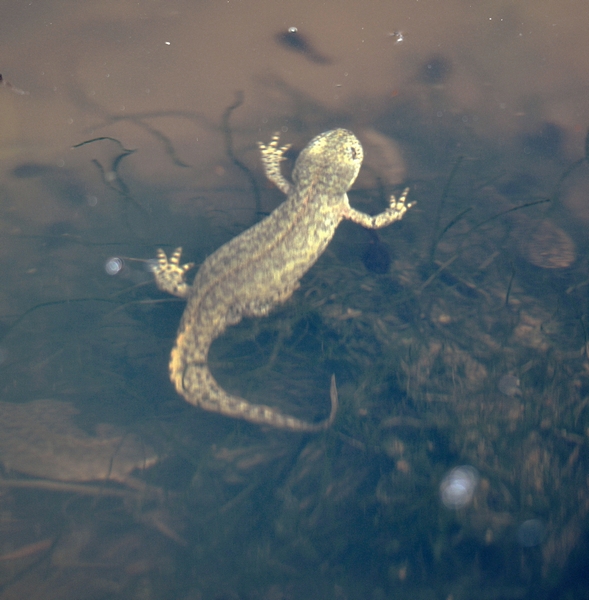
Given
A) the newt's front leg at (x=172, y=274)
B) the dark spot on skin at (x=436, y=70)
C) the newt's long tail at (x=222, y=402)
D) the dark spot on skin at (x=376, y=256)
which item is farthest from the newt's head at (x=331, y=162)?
the newt's long tail at (x=222, y=402)

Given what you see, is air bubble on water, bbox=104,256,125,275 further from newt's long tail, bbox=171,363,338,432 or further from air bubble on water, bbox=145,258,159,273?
newt's long tail, bbox=171,363,338,432

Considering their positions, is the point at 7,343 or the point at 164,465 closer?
the point at 164,465

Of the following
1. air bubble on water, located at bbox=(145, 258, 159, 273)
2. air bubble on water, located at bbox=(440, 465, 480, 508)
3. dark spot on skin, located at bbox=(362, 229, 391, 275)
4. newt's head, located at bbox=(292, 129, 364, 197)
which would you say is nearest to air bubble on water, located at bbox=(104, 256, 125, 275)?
air bubble on water, located at bbox=(145, 258, 159, 273)

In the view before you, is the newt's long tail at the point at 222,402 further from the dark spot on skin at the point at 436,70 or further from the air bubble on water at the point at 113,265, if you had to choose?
the dark spot on skin at the point at 436,70

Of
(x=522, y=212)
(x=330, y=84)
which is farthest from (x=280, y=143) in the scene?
(x=522, y=212)

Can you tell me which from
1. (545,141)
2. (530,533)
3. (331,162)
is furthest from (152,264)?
(530,533)

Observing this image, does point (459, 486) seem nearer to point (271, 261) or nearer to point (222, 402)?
point (222, 402)

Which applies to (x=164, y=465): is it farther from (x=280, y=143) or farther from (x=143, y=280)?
(x=280, y=143)
